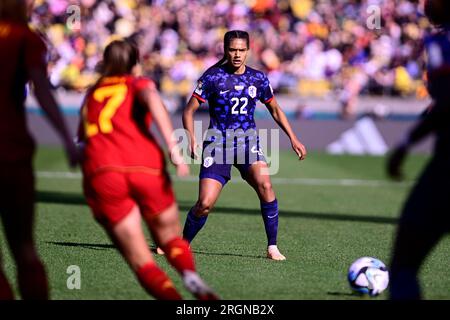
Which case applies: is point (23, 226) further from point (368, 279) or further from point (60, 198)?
point (60, 198)

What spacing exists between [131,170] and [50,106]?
70cm

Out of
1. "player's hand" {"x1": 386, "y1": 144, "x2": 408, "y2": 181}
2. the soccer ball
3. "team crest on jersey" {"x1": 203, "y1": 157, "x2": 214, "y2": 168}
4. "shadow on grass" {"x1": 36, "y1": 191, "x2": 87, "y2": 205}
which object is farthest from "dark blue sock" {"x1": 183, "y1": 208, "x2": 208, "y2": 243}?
"shadow on grass" {"x1": 36, "y1": 191, "x2": 87, "y2": 205}

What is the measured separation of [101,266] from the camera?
29.2 ft

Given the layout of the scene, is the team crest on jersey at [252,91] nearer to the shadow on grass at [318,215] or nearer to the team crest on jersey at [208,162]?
the team crest on jersey at [208,162]

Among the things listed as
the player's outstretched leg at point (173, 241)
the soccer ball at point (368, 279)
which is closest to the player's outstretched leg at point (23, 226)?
the player's outstretched leg at point (173, 241)

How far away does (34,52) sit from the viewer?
18.7 ft

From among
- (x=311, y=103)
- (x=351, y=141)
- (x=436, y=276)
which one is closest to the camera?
(x=436, y=276)

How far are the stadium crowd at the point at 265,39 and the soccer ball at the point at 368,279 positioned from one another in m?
A: 19.0

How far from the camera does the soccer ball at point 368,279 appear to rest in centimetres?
762

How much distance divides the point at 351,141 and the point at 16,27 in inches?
783

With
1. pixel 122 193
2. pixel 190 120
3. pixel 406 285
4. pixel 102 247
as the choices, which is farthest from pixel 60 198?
pixel 406 285

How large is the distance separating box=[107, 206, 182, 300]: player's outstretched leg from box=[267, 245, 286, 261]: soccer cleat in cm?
351
